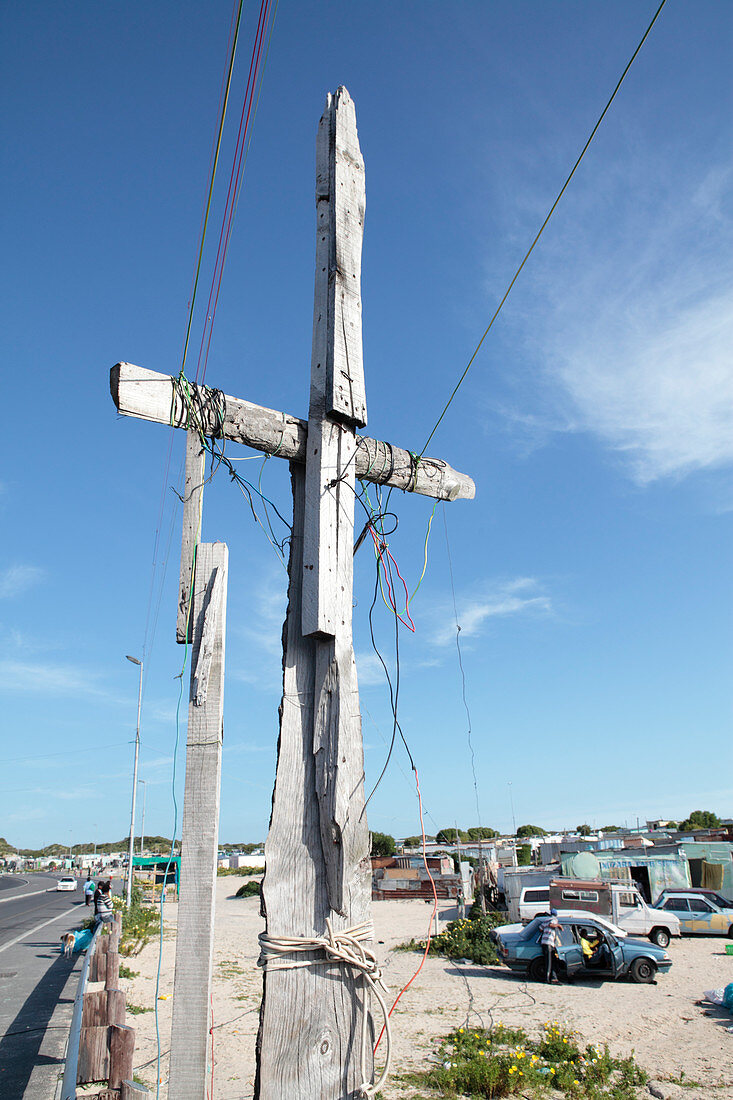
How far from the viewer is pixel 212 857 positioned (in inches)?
81.7

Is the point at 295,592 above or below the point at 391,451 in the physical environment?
below

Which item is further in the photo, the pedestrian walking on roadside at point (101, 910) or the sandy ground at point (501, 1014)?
the pedestrian walking on roadside at point (101, 910)

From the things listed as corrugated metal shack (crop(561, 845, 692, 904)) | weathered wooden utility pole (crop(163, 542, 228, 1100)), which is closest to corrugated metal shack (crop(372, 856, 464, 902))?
corrugated metal shack (crop(561, 845, 692, 904))

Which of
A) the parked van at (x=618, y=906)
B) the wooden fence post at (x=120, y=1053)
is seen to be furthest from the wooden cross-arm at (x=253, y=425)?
the parked van at (x=618, y=906)

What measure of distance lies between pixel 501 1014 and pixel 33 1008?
7.04 meters

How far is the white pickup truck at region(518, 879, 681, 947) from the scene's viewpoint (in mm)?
18438

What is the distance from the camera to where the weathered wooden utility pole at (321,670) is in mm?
2025

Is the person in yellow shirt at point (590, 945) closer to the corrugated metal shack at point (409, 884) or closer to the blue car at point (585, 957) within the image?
the blue car at point (585, 957)

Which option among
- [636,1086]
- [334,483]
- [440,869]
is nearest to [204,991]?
[334,483]

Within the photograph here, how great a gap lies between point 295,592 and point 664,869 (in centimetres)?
2951

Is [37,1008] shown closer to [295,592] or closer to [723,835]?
[295,592]

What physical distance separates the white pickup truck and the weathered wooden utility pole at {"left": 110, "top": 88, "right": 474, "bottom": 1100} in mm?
18710

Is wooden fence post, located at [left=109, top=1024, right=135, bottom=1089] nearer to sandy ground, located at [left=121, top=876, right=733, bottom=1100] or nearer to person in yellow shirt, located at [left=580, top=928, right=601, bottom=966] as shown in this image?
sandy ground, located at [left=121, top=876, right=733, bottom=1100]

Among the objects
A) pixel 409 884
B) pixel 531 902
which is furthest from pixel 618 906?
pixel 409 884
